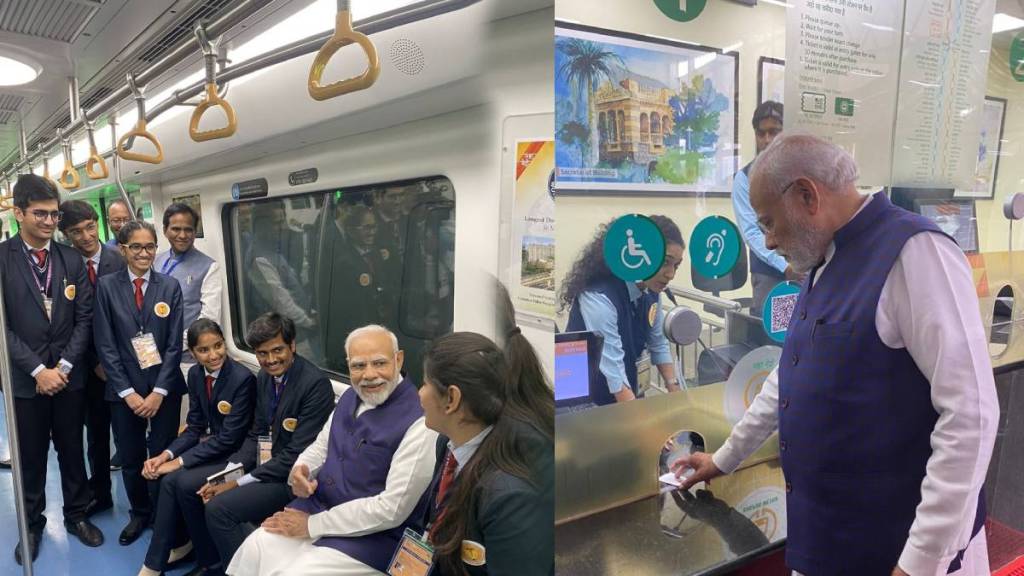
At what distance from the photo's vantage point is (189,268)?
1.05m

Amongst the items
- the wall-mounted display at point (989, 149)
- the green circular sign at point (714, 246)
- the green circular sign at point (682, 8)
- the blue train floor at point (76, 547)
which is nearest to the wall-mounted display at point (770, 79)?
the green circular sign at point (682, 8)

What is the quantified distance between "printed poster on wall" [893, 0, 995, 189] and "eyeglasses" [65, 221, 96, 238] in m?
2.44

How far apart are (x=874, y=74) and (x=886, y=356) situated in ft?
4.04

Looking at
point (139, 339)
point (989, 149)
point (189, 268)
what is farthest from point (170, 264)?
point (989, 149)

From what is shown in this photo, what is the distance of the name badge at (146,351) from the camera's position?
1.02 meters

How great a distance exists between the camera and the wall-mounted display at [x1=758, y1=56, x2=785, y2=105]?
1.90 m

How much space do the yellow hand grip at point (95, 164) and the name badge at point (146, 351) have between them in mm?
295

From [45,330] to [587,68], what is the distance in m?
1.19

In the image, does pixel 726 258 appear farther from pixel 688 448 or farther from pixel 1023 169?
pixel 1023 169

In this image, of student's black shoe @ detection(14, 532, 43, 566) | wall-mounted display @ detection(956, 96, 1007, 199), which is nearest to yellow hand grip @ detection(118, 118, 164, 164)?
student's black shoe @ detection(14, 532, 43, 566)

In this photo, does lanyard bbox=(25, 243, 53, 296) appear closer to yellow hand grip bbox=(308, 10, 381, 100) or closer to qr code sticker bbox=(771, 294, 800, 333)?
yellow hand grip bbox=(308, 10, 381, 100)

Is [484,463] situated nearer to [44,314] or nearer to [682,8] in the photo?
[44,314]

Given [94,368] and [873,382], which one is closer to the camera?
[94,368]

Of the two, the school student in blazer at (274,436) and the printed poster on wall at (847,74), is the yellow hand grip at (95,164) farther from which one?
the printed poster on wall at (847,74)
